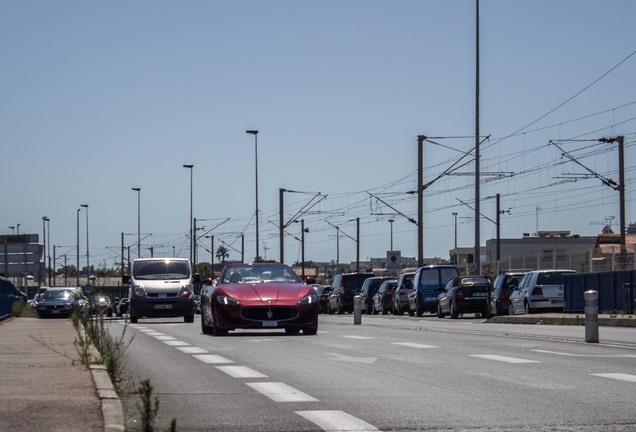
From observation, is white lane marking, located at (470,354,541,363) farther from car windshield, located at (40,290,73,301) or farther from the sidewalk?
car windshield, located at (40,290,73,301)

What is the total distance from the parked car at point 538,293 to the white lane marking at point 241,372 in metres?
24.7

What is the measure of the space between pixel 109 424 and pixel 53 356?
7.88 meters

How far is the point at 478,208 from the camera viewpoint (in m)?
42.7

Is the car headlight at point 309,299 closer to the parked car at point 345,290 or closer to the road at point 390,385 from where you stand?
the road at point 390,385

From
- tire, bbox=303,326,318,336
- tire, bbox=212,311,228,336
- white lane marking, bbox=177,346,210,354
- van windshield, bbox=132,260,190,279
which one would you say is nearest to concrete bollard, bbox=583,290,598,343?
tire, bbox=303,326,318,336

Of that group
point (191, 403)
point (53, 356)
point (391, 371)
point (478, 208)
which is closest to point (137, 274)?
point (478, 208)

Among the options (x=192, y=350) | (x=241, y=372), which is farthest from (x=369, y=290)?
(x=241, y=372)

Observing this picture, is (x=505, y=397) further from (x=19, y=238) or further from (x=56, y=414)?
(x=19, y=238)

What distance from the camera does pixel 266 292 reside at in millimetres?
22484

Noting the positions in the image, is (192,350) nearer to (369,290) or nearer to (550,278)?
(550,278)

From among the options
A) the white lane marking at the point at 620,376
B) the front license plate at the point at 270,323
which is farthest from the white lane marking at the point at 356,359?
the front license plate at the point at 270,323

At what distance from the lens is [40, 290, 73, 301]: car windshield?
48.8 metres

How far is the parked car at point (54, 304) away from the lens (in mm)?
47594

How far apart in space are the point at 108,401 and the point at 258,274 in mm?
14098
